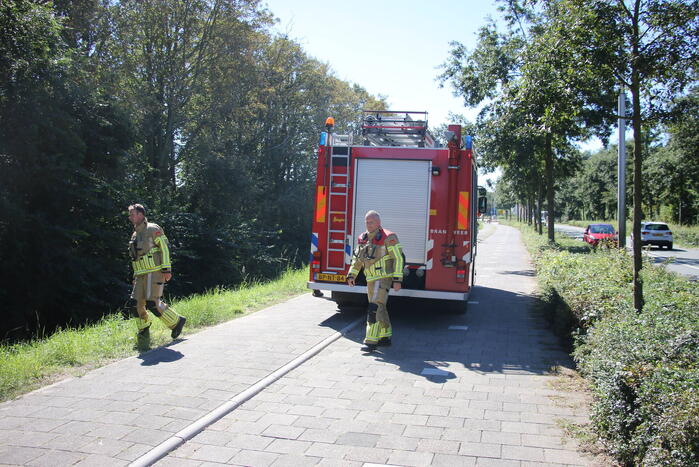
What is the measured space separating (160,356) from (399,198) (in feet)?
14.1

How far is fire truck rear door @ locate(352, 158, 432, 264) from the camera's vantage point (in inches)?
334

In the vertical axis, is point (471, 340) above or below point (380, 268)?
below

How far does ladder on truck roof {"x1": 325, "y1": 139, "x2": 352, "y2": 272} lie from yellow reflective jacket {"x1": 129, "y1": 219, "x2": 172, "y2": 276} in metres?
2.83

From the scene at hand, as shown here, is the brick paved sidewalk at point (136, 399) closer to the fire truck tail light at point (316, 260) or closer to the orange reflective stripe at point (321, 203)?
the fire truck tail light at point (316, 260)

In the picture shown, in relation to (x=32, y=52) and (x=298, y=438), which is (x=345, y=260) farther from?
(x=32, y=52)

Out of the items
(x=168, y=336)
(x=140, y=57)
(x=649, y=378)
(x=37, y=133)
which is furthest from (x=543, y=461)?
(x=140, y=57)

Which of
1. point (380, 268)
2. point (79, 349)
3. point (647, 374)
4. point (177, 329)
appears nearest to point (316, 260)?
point (380, 268)

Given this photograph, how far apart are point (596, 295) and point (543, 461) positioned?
3.26 m

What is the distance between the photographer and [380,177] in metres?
8.70

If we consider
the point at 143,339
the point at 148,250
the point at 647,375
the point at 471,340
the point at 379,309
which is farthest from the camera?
the point at 471,340

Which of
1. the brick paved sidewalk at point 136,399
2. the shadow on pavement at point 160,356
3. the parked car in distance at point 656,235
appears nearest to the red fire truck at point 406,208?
the brick paved sidewalk at point 136,399

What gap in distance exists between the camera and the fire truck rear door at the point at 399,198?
8484 millimetres

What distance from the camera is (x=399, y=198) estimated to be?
8594 millimetres

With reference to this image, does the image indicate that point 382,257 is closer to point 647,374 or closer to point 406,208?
point 406,208
